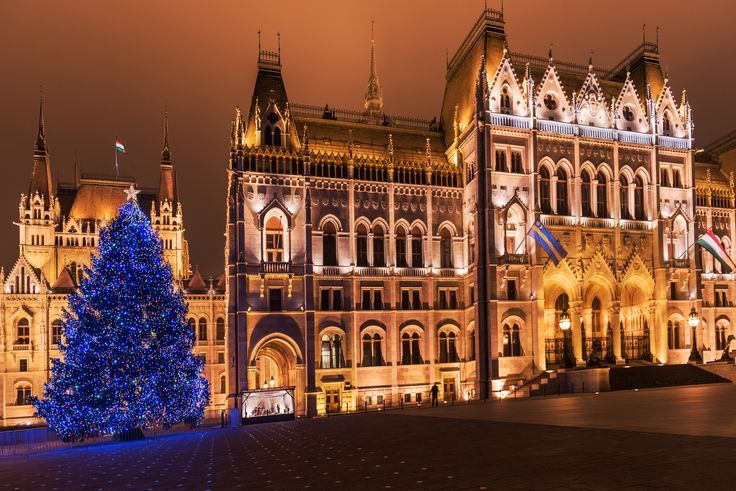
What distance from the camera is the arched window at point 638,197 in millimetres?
56978

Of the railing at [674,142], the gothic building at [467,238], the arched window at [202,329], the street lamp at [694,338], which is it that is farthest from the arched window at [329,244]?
the railing at [674,142]

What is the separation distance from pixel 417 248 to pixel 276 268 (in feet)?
40.4

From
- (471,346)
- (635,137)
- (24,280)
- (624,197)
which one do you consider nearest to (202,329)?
(24,280)

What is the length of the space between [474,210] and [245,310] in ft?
65.7

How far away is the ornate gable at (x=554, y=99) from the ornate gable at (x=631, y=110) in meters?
5.66

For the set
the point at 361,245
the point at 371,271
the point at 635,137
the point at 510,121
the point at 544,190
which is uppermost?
the point at 510,121

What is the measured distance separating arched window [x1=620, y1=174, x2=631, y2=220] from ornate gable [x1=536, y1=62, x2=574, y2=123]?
24.5 ft

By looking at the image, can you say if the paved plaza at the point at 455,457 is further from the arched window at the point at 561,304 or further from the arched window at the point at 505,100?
the arched window at the point at 505,100

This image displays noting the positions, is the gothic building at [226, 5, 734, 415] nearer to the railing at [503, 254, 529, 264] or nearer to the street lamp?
the railing at [503, 254, 529, 264]

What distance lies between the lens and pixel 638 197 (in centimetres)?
5734

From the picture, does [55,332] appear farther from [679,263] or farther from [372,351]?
[679,263]

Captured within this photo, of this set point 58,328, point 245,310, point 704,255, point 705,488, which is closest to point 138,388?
point 245,310

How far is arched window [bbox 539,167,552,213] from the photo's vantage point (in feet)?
177

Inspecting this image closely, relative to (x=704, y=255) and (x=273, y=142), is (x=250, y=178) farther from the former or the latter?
(x=704, y=255)
